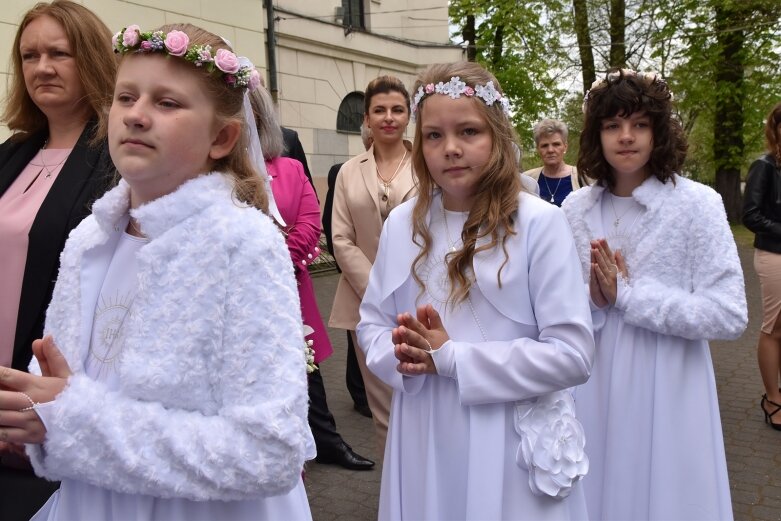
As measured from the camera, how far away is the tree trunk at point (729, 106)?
17.6m

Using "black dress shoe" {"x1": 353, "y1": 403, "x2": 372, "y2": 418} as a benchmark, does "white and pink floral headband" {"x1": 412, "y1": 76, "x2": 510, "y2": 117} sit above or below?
above

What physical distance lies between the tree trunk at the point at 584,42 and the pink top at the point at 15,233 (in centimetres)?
1709

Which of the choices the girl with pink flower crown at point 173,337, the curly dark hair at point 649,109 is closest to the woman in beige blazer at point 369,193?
the curly dark hair at point 649,109

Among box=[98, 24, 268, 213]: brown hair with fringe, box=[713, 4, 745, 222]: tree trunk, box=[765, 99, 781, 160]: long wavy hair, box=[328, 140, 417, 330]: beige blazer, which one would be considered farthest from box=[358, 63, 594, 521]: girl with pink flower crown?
box=[713, 4, 745, 222]: tree trunk

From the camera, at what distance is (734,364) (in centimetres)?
720

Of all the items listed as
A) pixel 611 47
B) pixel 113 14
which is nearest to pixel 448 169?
pixel 113 14

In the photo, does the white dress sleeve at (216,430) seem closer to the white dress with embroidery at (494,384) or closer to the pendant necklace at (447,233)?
the white dress with embroidery at (494,384)

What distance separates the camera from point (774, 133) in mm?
5254

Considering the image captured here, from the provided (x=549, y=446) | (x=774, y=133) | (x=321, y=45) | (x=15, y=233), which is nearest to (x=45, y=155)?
(x=15, y=233)

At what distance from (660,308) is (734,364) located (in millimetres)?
5027

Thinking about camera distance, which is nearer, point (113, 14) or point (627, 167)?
point (627, 167)

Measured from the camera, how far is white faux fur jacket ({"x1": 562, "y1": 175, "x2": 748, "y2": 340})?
9.32 ft

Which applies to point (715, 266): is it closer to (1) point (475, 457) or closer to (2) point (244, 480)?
(1) point (475, 457)

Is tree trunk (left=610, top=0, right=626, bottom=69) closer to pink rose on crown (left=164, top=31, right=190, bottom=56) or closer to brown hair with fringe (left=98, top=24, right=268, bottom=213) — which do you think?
brown hair with fringe (left=98, top=24, right=268, bottom=213)
